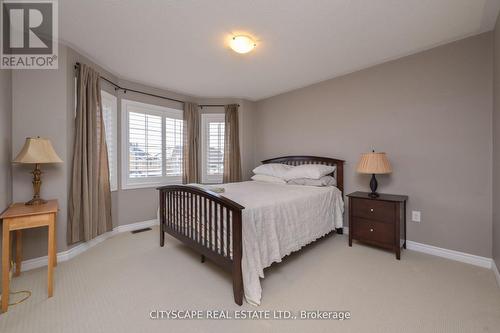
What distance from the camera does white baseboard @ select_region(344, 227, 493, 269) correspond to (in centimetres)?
234

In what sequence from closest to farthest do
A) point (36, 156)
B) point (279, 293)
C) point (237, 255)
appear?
point (237, 255) → point (279, 293) → point (36, 156)

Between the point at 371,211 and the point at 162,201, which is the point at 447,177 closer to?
the point at 371,211

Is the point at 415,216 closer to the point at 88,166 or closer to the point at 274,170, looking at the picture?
the point at 274,170

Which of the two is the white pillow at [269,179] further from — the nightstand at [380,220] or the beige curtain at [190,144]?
the beige curtain at [190,144]

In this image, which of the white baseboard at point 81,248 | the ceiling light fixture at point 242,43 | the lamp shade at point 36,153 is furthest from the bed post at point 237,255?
the white baseboard at point 81,248

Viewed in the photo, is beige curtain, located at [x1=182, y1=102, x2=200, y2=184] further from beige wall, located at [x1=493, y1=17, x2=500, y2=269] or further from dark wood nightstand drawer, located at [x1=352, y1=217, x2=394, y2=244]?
beige wall, located at [x1=493, y1=17, x2=500, y2=269]

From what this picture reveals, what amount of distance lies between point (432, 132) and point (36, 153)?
427cm

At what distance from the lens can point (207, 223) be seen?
2.17 metres

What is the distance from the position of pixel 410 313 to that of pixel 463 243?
4.79ft

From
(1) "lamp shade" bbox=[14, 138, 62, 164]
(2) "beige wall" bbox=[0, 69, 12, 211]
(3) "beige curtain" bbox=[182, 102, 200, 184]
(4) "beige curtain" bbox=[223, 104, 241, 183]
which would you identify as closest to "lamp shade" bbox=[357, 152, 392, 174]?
(4) "beige curtain" bbox=[223, 104, 241, 183]

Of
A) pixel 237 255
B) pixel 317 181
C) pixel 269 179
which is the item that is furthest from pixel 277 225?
pixel 269 179

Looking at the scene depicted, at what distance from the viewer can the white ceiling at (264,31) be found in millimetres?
1909

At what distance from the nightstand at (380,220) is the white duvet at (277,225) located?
33 cm

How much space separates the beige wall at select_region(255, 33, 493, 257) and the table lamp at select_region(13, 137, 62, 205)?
365 cm
